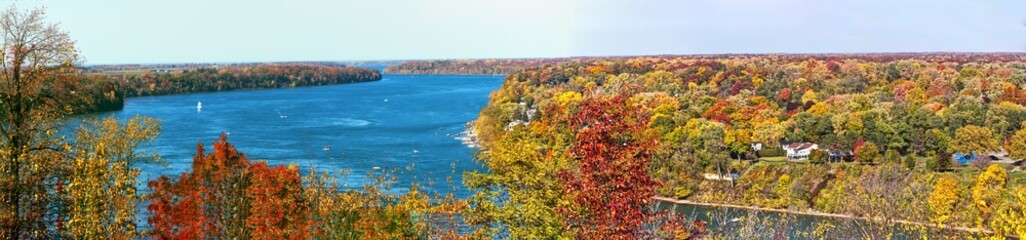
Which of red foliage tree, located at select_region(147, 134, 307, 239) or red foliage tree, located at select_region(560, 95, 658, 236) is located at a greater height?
red foliage tree, located at select_region(560, 95, 658, 236)

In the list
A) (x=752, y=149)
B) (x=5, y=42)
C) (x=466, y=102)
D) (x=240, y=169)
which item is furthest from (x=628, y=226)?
(x=466, y=102)

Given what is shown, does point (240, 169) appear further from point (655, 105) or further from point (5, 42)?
point (655, 105)

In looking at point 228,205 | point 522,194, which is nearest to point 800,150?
point 228,205

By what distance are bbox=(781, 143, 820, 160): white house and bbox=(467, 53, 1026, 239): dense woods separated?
132 millimetres

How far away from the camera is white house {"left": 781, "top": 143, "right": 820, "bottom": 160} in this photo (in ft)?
85.5

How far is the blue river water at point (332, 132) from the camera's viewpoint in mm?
23844

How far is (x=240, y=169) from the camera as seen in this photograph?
9648mm

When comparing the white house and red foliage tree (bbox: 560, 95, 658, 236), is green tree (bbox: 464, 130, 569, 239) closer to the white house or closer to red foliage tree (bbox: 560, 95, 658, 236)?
red foliage tree (bbox: 560, 95, 658, 236)

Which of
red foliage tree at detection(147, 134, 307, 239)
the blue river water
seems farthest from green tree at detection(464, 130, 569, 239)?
the blue river water

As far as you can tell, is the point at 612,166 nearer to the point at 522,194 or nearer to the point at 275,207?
the point at 522,194

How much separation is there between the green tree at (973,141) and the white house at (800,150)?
3652 millimetres

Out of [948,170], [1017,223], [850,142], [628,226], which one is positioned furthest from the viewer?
[850,142]

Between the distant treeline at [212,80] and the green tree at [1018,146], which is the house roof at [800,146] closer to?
the green tree at [1018,146]

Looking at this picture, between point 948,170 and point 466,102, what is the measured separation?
37.0 m
